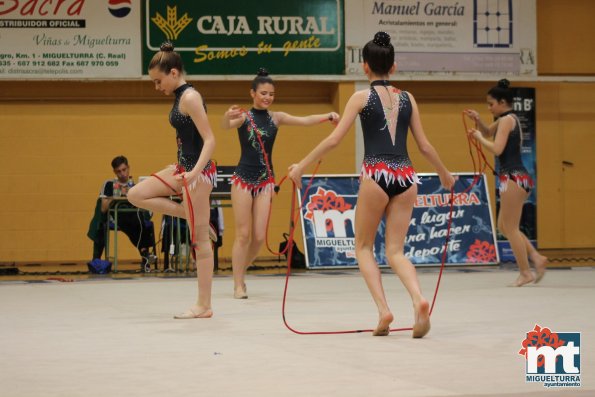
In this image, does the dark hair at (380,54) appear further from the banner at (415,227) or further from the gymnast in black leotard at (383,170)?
the banner at (415,227)

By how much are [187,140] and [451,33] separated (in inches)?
334

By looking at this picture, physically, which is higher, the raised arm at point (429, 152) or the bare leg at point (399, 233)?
the raised arm at point (429, 152)

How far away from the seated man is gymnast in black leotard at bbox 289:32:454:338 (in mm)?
6147

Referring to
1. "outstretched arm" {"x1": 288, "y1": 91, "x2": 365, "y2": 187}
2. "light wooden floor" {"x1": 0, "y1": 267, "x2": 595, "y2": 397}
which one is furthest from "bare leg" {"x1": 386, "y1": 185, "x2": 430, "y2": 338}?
"outstretched arm" {"x1": 288, "y1": 91, "x2": 365, "y2": 187}

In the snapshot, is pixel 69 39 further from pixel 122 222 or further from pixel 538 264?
pixel 538 264

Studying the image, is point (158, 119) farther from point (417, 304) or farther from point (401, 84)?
point (417, 304)

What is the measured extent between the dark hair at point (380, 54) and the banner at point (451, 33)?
8.29 m

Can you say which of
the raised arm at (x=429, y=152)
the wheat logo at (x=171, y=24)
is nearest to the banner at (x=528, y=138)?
the wheat logo at (x=171, y=24)

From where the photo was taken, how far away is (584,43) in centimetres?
1456

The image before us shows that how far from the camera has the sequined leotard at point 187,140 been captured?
5961 mm

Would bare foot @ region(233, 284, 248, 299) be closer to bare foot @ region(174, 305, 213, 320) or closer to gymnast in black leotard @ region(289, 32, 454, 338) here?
bare foot @ region(174, 305, 213, 320)

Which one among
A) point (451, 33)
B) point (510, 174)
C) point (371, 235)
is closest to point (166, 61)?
point (371, 235)

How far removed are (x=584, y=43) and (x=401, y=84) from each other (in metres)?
2.90

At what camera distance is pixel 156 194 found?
5957mm
